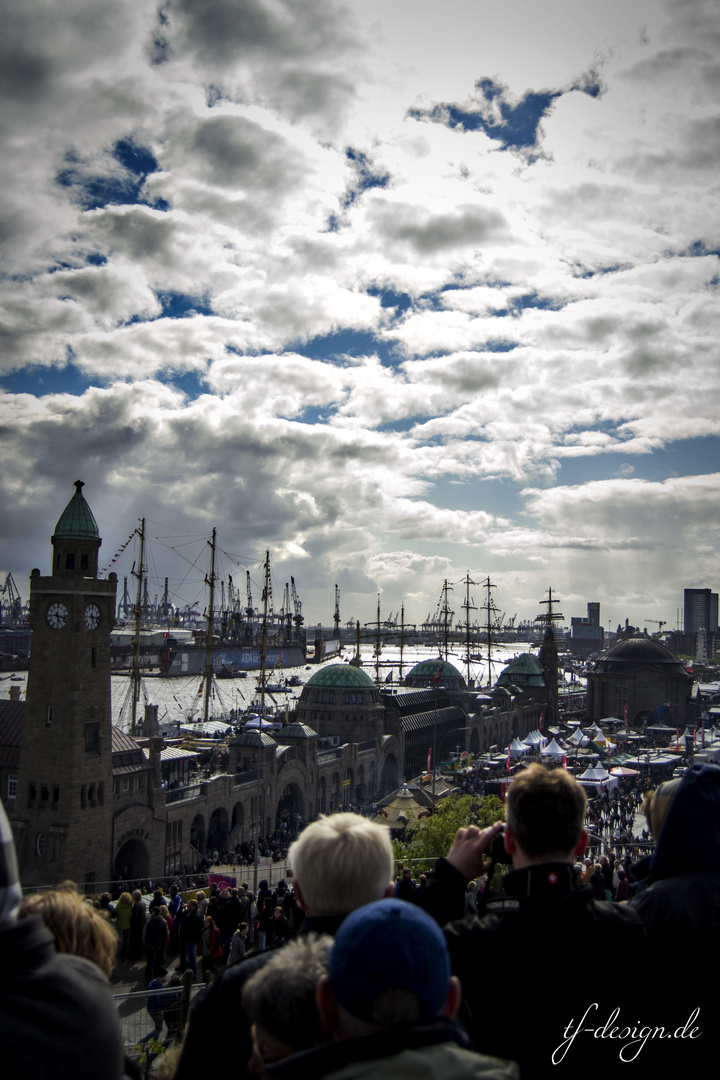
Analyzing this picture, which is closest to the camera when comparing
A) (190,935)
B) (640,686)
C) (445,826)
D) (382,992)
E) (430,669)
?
(382,992)

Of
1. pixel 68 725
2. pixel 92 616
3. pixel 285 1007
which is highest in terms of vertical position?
pixel 92 616

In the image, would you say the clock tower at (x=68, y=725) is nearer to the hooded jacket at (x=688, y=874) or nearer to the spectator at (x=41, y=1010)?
the hooded jacket at (x=688, y=874)

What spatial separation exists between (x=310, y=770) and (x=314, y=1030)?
48603 mm

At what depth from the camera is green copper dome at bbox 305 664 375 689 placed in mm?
62531

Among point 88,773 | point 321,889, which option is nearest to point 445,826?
point 88,773

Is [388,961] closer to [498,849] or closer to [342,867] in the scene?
[342,867]

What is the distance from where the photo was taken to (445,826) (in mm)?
30547

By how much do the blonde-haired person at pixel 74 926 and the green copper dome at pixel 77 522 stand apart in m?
30.6

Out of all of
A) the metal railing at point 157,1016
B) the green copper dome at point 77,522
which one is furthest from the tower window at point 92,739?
the metal railing at point 157,1016

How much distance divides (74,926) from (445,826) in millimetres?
29145

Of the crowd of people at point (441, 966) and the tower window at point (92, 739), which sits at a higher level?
the crowd of people at point (441, 966)

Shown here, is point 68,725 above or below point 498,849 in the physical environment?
below

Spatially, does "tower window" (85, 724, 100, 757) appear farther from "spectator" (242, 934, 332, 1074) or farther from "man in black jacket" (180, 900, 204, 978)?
"spectator" (242, 934, 332, 1074)

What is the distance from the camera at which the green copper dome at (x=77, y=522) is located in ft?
106
